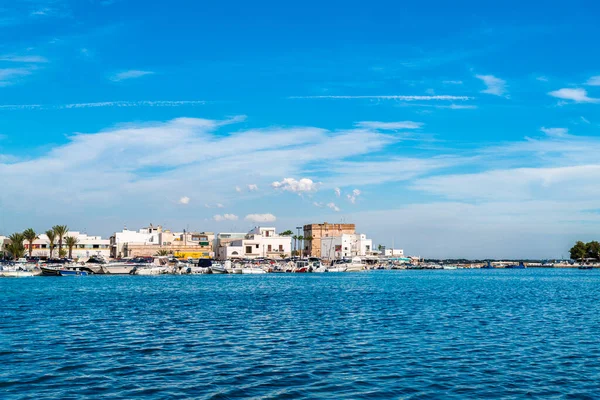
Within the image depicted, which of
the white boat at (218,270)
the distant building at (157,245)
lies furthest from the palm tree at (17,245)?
the white boat at (218,270)

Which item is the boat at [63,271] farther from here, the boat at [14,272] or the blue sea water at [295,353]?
the blue sea water at [295,353]

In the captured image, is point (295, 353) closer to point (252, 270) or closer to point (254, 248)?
point (252, 270)

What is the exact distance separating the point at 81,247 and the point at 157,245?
23418 millimetres

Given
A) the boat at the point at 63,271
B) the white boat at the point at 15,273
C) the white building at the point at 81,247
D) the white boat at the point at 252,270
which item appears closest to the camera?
the white boat at the point at 15,273

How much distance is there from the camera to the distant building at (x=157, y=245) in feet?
604

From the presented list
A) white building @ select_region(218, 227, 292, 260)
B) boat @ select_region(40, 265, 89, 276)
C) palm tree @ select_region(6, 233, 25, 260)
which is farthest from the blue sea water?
white building @ select_region(218, 227, 292, 260)

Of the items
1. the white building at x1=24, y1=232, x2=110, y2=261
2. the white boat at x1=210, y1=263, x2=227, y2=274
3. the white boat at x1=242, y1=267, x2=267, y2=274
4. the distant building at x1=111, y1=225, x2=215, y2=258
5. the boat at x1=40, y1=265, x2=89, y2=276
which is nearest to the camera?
the boat at x1=40, y1=265, x2=89, y2=276

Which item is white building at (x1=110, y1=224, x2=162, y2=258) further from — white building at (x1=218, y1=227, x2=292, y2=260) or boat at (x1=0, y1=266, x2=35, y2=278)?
boat at (x1=0, y1=266, x2=35, y2=278)

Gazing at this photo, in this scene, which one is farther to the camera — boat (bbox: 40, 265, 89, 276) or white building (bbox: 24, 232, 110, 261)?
white building (bbox: 24, 232, 110, 261)

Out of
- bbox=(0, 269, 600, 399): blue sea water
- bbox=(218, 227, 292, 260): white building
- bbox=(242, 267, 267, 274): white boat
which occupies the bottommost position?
bbox=(242, 267, 267, 274): white boat

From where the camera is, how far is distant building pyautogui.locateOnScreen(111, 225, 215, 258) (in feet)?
604

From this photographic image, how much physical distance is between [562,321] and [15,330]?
116 feet

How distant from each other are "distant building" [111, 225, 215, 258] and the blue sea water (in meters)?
140

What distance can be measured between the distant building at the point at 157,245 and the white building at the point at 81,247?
3.18 m
